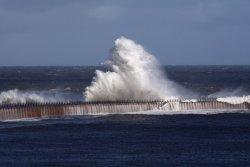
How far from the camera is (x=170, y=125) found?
213 feet

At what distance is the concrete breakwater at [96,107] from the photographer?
67.9m

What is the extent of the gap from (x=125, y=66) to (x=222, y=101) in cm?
1280

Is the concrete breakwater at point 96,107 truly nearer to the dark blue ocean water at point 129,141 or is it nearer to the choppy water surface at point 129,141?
the dark blue ocean water at point 129,141

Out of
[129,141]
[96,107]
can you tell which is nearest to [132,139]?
[129,141]

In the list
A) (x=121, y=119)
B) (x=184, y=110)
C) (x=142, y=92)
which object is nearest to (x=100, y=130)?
(x=121, y=119)

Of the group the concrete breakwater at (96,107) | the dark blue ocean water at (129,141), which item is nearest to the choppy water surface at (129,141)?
the dark blue ocean water at (129,141)

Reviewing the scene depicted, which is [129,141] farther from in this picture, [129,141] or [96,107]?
[96,107]

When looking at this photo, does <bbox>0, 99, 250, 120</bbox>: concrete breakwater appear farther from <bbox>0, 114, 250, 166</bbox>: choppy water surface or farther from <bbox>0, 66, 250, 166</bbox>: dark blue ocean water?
<bbox>0, 114, 250, 166</bbox>: choppy water surface

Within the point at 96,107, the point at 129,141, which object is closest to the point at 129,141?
the point at 129,141

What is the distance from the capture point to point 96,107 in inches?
2869

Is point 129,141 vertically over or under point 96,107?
under

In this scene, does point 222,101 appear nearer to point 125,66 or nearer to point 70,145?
point 125,66

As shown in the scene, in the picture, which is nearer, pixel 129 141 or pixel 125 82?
pixel 129 141

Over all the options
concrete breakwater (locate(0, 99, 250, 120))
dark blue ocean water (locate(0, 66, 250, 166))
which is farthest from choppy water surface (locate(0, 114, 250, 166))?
concrete breakwater (locate(0, 99, 250, 120))
